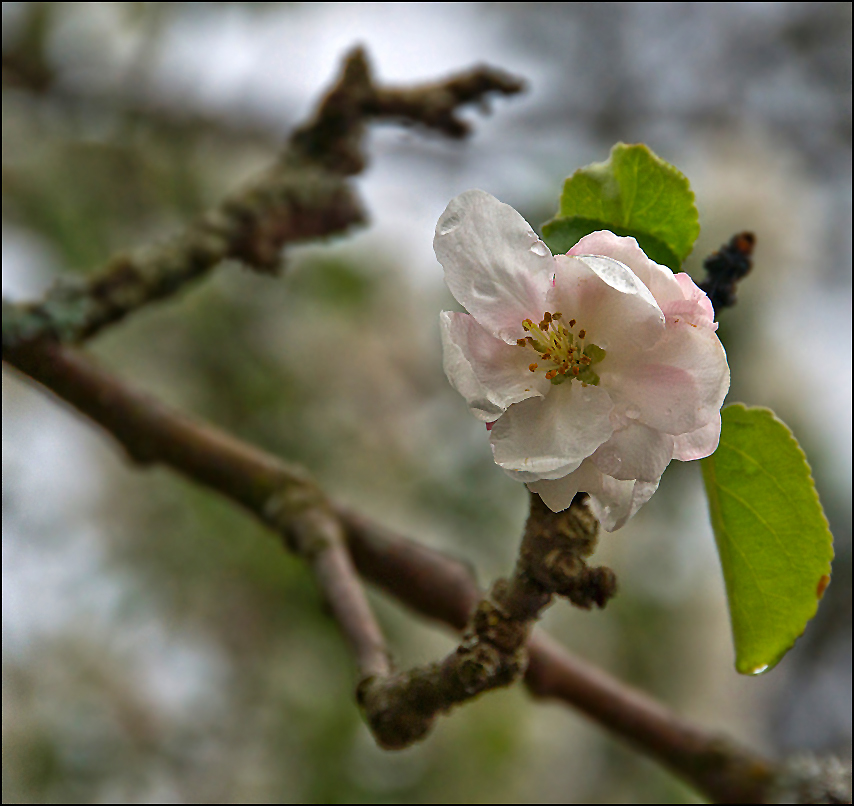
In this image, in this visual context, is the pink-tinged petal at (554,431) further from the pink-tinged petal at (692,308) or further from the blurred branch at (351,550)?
the blurred branch at (351,550)

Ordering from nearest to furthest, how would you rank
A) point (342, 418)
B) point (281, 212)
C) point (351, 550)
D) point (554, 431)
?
point (554, 431) → point (351, 550) → point (281, 212) → point (342, 418)

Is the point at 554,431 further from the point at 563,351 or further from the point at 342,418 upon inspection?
the point at 342,418

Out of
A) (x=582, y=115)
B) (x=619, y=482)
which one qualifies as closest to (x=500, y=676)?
(x=619, y=482)

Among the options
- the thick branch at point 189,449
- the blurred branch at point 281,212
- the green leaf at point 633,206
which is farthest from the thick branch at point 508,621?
the blurred branch at point 281,212

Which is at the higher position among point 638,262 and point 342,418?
point 638,262

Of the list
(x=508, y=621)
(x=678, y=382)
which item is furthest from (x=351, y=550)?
(x=678, y=382)

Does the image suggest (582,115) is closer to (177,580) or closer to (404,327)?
(404,327)
